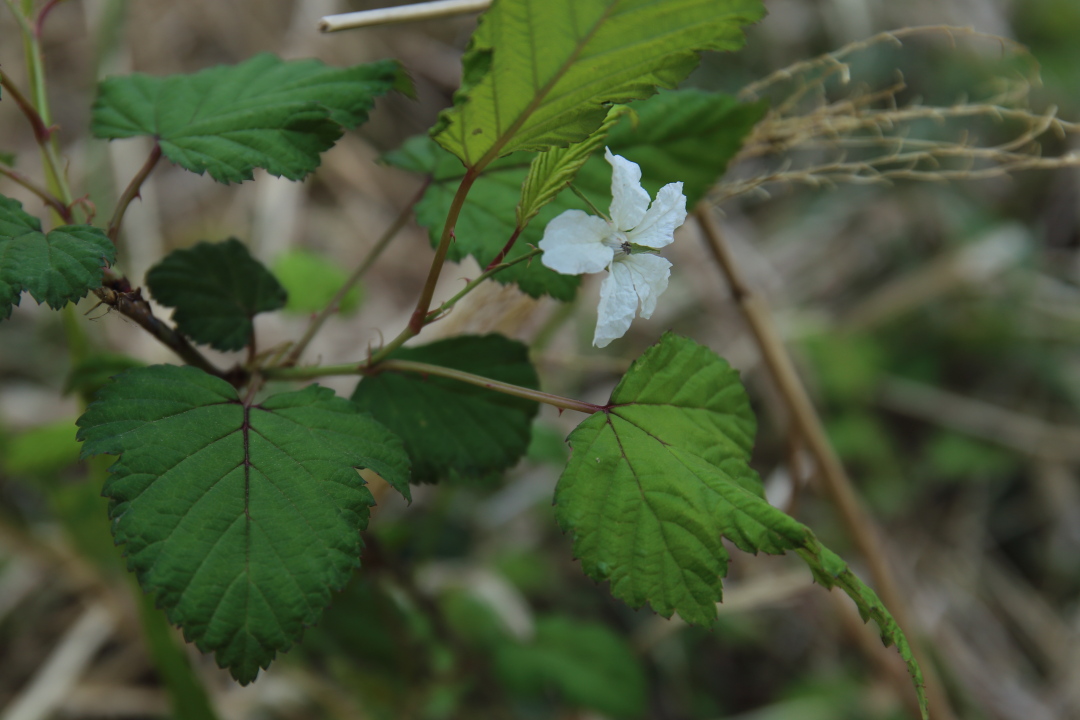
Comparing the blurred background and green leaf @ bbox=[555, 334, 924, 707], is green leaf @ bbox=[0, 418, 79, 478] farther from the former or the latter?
green leaf @ bbox=[555, 334, 924, 707]

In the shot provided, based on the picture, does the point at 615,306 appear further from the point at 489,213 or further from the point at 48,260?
the point at 48,260

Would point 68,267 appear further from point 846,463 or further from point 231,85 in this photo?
point 846,463

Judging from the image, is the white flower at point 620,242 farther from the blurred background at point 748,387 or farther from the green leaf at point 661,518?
the blurred background at point 748,387

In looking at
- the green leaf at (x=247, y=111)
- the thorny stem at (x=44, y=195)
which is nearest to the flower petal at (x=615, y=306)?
the green leaf at (x=247, y=111)

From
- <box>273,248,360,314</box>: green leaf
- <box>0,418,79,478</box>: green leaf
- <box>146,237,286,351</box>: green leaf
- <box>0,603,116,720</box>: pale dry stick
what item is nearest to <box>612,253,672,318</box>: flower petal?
<box>146,237,286,351</box>: green leaf

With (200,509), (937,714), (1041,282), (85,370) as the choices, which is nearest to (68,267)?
(200,509)

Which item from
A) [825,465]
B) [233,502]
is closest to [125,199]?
[233,502]
